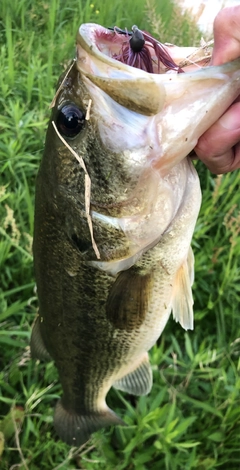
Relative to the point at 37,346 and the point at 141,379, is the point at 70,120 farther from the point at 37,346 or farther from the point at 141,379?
the point at 141,379

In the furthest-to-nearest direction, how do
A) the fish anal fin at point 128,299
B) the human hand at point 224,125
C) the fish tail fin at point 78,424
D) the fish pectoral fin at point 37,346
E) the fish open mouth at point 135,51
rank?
the fish tail fin at point 78,424
the fish pectoral fin at point 37,346
the fish anal fin at point 128,299
the fish open mouth at point 135,51
the human hand at point 224,125

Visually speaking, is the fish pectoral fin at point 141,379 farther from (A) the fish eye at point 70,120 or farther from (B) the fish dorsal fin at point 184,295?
(A) the fish eye at point 70,120

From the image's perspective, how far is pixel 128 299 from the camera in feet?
4.91

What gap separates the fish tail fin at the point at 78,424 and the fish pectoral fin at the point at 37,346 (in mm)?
277

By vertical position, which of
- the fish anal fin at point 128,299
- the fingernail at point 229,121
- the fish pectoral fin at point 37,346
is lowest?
the fish pectoral fin at point 37,346

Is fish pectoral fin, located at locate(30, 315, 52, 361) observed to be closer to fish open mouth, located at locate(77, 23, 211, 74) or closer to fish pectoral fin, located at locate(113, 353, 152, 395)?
fish pectoral fin, located at locate(113, 353, 152, 395)

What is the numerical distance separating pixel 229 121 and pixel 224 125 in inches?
0.7

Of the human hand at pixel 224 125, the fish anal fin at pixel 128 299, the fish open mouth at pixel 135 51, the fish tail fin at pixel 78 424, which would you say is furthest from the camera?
the fish tail fin at pixel 78 424

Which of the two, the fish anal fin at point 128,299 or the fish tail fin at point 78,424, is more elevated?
the fish anal fin at point 128,299

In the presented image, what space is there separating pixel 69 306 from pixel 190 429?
107 cm

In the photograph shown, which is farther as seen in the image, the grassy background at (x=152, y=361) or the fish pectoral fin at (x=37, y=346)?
the grassy background at (x=152, y=361)

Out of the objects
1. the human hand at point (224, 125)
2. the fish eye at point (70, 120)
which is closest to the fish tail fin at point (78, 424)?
the human hand at point (224, 125)

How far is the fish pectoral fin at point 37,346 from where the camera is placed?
190 centimetres

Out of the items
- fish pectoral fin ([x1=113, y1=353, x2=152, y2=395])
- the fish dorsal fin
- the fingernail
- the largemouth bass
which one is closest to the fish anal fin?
the largemouth bass
